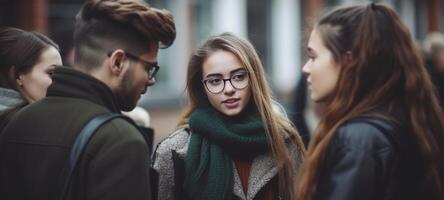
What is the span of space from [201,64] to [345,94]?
127 centimetres

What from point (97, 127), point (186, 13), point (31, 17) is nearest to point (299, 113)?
point (97, 127)

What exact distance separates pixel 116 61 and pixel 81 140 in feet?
1.14

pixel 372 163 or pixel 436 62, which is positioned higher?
pixel 372 163

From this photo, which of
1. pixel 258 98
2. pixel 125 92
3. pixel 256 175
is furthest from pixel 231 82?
pixel 125 92

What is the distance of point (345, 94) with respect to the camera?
2.33m

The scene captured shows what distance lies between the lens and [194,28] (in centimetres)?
1202

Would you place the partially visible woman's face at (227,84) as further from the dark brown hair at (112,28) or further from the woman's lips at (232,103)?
the dark brown hair at (112,28)

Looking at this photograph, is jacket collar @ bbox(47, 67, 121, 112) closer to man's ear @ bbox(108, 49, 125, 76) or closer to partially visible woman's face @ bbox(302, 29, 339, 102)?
man's ear @ bbox(108, 49, 125, 76)

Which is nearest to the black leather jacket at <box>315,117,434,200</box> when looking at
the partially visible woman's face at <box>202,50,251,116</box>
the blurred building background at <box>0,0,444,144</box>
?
the partially visible woman's face at <box>202,50,251,116</box>

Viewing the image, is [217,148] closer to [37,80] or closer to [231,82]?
[231,82]

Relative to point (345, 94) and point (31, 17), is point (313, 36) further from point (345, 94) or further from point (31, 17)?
point (31, 17)

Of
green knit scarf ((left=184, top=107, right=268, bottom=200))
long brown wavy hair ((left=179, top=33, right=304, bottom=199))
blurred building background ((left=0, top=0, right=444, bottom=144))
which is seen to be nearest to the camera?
green knit scarf ((left=184, top=107, right=268, bottom=200))

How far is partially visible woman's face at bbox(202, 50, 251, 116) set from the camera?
332 centimetres

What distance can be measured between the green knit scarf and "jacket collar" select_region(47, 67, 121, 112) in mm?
852
